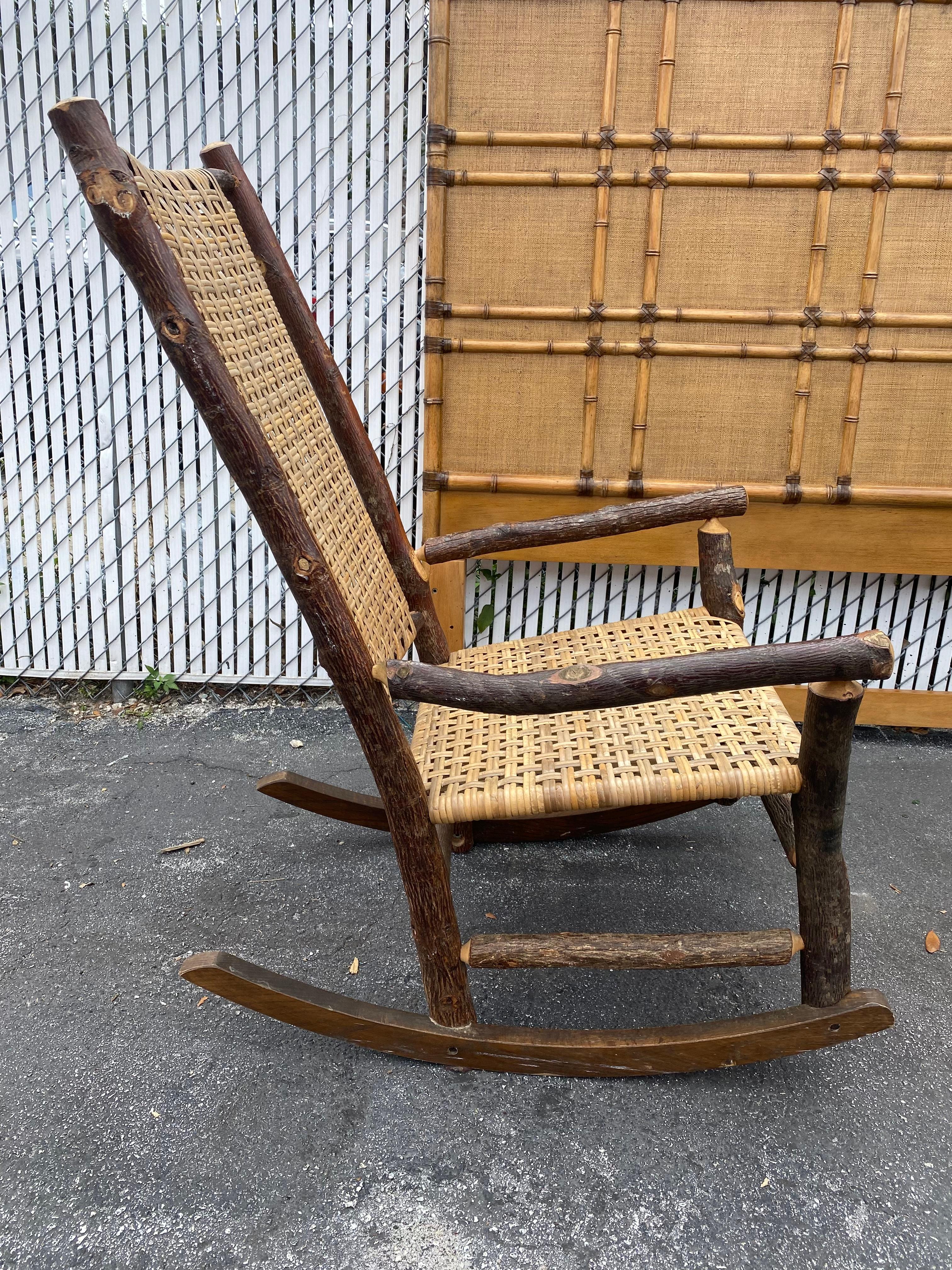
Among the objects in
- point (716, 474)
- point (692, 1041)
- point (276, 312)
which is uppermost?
point (276, 312)

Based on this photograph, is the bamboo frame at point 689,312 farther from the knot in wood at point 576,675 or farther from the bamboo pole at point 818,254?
the knot in wood at point 576,675

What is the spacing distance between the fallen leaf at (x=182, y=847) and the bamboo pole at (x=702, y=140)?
1707 millimetres

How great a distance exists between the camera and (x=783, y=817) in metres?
1.60

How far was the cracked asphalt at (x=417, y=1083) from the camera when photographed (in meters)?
1.21

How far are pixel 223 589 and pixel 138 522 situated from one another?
11.5 inches

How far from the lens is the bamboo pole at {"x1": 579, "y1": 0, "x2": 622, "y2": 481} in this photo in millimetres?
2072

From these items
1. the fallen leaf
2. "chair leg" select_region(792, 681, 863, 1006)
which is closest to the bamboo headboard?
the fallen leaf

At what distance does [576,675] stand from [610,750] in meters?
0.26

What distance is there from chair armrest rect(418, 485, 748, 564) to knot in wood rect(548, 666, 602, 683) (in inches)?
24.3

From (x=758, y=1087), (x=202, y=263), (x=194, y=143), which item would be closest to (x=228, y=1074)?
(x=758, y=1087)

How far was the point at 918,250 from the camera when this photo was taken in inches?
85.6

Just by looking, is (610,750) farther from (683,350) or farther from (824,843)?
(683,350)

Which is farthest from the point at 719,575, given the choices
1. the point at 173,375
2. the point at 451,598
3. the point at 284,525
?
the point at 173,375

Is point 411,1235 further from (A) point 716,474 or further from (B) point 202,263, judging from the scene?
(A) point 716,474
